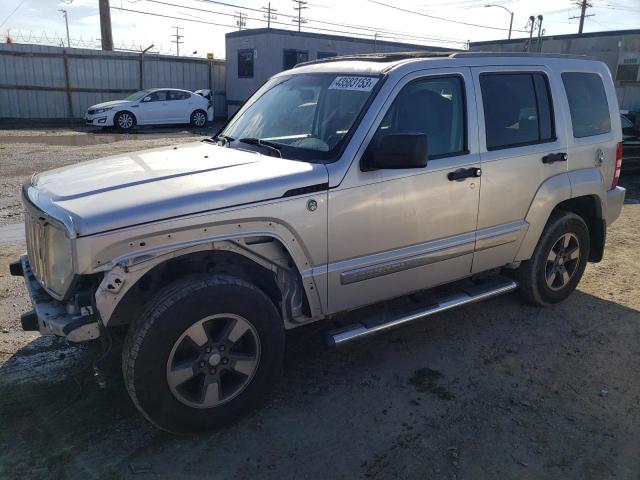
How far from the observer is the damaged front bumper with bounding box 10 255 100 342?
2.77 m

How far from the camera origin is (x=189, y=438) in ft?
10.2

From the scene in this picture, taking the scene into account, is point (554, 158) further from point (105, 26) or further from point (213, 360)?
point (105, 26)

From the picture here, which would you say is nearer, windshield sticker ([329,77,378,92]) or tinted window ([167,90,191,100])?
windshield sticker ([329,77,378,92])

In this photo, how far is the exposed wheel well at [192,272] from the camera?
302 centimetres

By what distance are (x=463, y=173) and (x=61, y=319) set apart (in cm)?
275

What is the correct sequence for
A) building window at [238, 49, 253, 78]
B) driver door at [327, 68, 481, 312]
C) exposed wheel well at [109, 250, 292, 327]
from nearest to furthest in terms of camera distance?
exposed wheel well at [109, 250, 292, 327] → driver door at [327, 68, 481, 312] → building window at [238, 49, 253, 78]

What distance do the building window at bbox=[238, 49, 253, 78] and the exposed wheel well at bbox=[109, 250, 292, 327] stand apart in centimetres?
2176

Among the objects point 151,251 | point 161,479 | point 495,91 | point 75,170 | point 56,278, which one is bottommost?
point 161,479

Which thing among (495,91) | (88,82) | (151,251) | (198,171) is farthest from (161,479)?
(88,82)

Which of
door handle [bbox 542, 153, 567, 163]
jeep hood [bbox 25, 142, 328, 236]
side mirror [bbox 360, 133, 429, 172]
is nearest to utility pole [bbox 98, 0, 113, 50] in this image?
jeep hood [bbox 25, 142, 328, 236]

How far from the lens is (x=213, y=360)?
3.08 metres

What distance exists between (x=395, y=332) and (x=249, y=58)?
2143cm

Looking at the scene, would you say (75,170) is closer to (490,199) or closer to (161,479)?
(161,479)

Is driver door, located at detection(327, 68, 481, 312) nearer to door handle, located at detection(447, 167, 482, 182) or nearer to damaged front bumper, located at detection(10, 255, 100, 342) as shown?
door handle, located at detection(447, 167, 482, 182)
